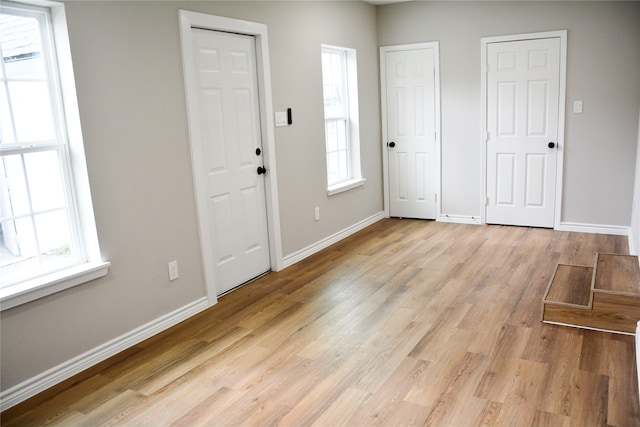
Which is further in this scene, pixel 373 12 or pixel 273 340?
pixel 373 12

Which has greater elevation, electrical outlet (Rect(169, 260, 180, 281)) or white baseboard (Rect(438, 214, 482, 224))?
electrical outlet (Rect(169, 260, 180, 281))

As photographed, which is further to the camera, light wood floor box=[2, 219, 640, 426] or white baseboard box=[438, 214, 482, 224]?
white baseboard box=[438, 214, 482, 224]

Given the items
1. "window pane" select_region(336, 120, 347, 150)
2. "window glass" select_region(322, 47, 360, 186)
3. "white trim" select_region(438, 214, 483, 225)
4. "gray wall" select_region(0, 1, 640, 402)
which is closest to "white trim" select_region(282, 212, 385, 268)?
"gray wall" select_region(0, 1, 640, 402)

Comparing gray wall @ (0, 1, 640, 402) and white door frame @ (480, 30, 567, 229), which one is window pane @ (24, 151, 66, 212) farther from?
white door frame @ (480, 30, 567, 229)

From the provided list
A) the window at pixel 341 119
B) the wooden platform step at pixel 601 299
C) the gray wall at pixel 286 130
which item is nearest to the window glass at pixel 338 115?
the window at pixel 341 119

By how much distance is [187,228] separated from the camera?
3471 millimetres

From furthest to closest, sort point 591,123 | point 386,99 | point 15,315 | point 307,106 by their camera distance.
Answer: point 386,99
point 591,123
point 307,106
point 15,315

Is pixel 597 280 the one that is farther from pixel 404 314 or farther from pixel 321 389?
pixel 321 389

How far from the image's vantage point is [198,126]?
3.47 metres

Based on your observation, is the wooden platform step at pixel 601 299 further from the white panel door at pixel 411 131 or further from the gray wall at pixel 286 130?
the white panel door at pixel 411 131

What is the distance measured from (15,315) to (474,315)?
2.64m

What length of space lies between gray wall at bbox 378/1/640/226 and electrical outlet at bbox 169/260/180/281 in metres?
3.49

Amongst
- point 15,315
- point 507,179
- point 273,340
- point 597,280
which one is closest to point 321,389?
point 273,340

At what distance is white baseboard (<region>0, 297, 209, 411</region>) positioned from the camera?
100 inches
